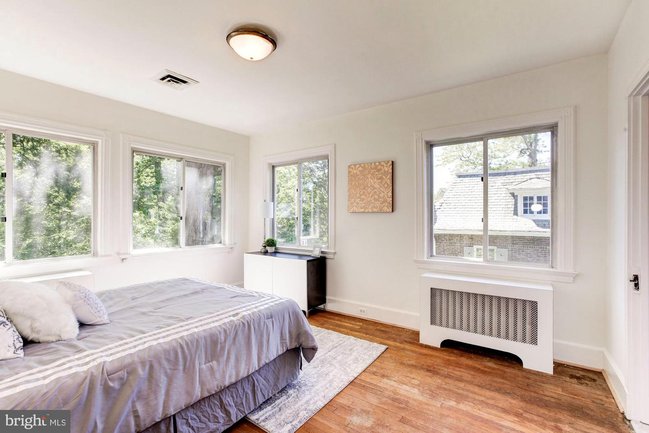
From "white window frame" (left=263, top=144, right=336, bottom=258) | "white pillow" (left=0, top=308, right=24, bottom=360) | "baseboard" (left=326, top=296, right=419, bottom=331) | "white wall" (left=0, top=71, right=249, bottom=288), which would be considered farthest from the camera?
"white window frame" (left=263, top=144, right=336, bottom=258)

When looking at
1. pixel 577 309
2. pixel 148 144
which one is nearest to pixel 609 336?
pixel 577 309

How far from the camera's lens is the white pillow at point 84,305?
1781 mm

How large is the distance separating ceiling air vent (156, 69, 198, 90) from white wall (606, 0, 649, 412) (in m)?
3.38

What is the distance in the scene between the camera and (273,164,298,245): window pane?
15.2ft

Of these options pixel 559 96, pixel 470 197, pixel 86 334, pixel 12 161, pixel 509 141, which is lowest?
pixel 86 334

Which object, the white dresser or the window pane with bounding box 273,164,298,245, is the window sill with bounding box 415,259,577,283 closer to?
the white dresser

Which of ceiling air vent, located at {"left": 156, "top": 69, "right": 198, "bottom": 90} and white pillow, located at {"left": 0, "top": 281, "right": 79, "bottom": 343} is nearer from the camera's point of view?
white pillow, located at {"left": 0, "top": 281, "right": 79, "bottom": 343}

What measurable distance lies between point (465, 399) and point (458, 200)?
6.27ft

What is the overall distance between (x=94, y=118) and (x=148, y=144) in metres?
0.59

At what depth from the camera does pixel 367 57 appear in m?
2.51

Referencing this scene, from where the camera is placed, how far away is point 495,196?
306 cm

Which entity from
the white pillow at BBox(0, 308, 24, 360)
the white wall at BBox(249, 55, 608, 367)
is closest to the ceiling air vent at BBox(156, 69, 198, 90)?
the white wall at BBox(249, 55, 608, 367)

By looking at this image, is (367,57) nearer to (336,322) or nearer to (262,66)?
(262,66)

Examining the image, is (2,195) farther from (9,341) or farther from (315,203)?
(315,203)
